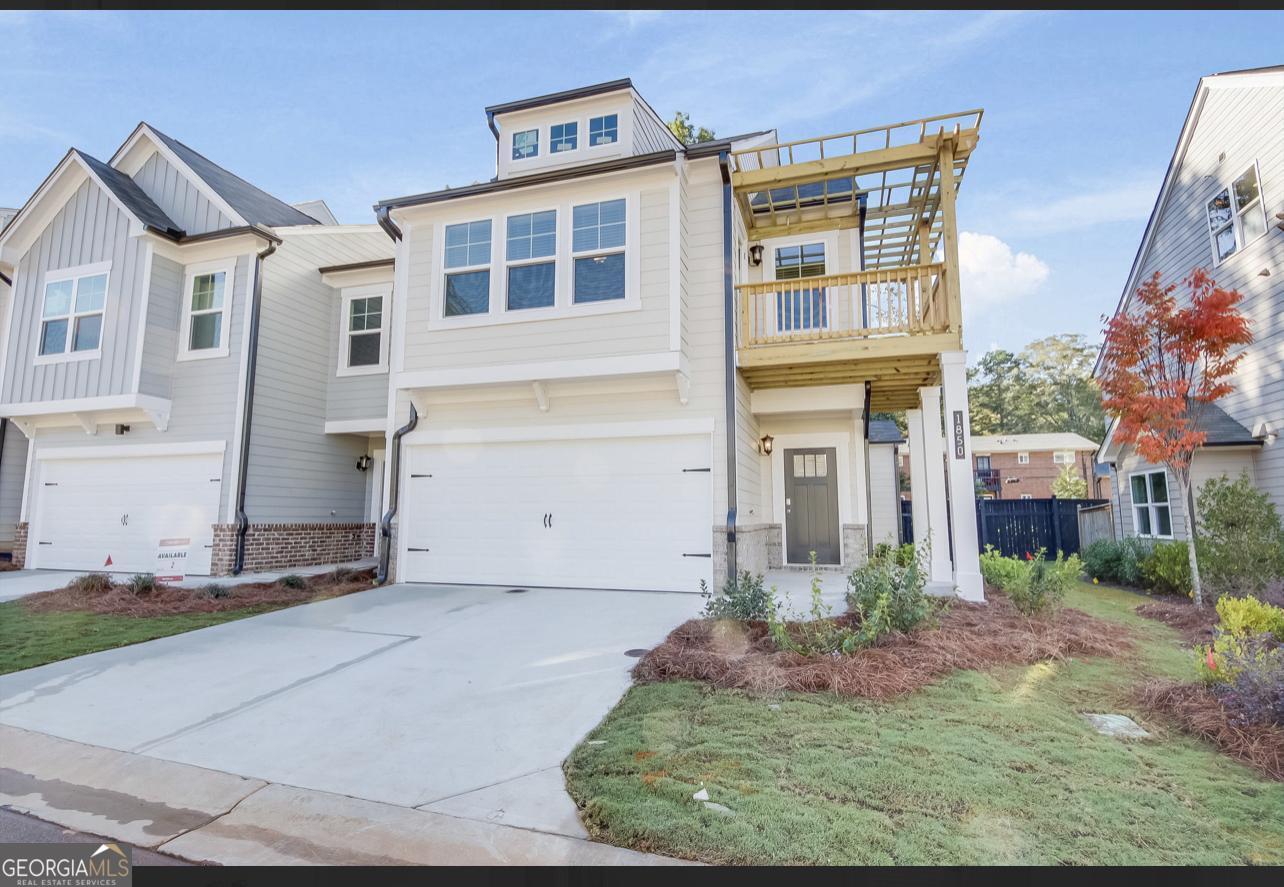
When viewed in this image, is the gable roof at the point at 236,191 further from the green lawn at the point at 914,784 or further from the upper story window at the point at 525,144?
the green lawn at the point at 914,784

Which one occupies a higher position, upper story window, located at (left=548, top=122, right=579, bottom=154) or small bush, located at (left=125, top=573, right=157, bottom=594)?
upper story window, located at (left=548, top=122, right=579, bottom=154)

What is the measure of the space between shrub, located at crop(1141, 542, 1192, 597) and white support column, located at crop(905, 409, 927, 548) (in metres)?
3.27

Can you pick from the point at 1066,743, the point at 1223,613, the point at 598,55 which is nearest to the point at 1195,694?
the point at 1066,743

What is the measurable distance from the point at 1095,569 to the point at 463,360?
467 inches

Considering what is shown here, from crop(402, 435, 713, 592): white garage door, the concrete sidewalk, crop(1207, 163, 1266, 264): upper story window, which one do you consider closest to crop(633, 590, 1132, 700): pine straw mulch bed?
the concrete sidewalk

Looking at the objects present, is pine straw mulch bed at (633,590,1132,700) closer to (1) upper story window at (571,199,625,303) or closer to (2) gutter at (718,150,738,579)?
(2) gutter at (718,150,738,579)

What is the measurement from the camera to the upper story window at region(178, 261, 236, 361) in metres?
10.7

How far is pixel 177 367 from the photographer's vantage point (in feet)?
35.6

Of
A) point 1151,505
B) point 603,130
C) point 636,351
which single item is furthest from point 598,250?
point 1151,505

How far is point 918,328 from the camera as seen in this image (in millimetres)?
8039

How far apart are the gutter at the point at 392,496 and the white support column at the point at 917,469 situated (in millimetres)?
8018

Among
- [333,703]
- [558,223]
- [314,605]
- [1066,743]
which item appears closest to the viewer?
[1066,743]

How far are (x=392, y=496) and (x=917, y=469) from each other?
8467 mm

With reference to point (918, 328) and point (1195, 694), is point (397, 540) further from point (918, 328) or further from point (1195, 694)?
point (1195, 694)
